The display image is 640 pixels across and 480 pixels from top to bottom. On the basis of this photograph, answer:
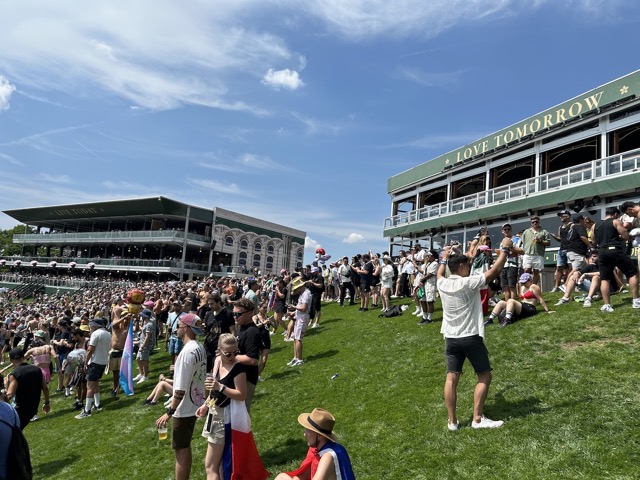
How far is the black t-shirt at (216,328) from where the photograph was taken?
7.57m

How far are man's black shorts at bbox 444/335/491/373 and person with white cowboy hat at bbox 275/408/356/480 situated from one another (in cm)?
206

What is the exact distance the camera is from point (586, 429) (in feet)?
14.7

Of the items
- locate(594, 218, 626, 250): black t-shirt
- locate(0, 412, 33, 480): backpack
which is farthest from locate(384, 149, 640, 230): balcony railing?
locate(0, 412, 33, 480): backpack

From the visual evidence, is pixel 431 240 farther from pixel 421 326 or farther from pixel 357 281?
pixel 421 326

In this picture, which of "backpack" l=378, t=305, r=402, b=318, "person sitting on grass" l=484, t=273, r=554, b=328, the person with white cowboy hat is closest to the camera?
the person with white cowboy hat

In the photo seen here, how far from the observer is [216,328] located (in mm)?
7602

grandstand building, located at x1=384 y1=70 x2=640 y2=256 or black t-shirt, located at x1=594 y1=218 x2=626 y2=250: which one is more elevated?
grandstand building, located at x1=384 y1=70 x2=640 y2=256

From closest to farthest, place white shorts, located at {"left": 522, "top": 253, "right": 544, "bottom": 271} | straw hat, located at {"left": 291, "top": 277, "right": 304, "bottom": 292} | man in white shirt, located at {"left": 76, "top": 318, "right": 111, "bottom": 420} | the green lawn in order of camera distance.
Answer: the green lawn
man in white shirt, located at {"left": 76, "top": 318, "right": 111, "bottom": 420}
white shorts, located at {"left": 522, "top": 253, "right": 544, "bottom": 271}
straw hat, located at {"left": 291, "top": 277, "right": 304, "bottom": 292}

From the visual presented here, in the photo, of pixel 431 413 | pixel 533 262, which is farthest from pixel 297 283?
pixel 431 413

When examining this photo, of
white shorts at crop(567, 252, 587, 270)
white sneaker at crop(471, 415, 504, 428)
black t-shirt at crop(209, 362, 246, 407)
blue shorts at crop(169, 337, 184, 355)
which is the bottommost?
blue shorts at crop(169, 337, 184, 355)

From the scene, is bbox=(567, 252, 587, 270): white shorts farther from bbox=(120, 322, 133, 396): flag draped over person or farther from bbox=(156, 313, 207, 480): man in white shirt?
bbox=(120, 322, 133, 396): flag draped over person

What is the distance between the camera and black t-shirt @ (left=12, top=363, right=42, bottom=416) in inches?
253

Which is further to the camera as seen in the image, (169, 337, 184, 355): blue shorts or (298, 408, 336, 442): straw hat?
(169, 337, 184, 355): blue shorts

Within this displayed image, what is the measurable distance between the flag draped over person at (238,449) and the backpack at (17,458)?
5.82 feet
